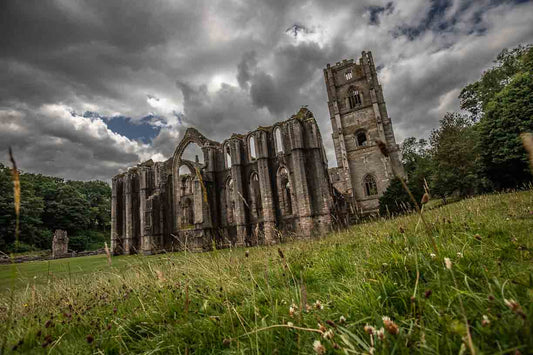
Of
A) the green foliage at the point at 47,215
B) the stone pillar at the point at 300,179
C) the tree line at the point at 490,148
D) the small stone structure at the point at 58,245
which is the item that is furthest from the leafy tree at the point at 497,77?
the green foliage at the point at 47,215

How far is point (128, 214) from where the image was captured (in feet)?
85.7

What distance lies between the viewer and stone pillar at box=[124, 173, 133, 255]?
82.8ft

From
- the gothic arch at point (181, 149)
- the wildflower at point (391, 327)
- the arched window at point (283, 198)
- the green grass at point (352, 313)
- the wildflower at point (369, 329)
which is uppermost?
the gothic arch at point (181, 149)

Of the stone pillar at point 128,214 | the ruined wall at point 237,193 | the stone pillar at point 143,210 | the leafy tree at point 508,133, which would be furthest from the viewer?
the stone pillar at point 128,214

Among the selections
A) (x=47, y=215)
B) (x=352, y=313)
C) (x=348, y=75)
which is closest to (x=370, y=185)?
(x=348, y=75)

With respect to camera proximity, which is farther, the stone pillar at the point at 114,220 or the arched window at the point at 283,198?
the stone pillar at the point at 114,220

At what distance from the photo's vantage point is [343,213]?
23000 mm

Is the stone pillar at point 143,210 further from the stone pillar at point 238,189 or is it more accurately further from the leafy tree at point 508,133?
the leafy tree at point 508,133

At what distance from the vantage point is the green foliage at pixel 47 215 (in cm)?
3428

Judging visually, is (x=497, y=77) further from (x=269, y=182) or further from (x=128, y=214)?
(x=128, y=214)

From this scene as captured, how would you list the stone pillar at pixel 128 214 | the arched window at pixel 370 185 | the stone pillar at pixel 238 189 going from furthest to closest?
the arched window at pixel 370 185, the stone pillar at pixel 128 214, the stone pillar at pixel 238 189

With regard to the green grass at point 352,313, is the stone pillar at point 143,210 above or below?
above

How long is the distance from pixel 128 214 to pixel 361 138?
2862 cm

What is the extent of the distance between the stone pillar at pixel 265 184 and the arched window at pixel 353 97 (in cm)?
1538
